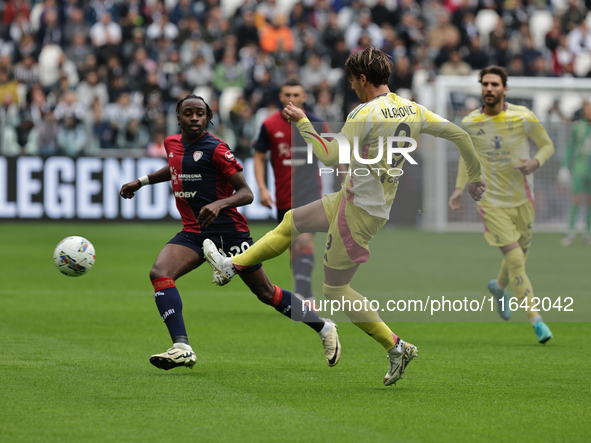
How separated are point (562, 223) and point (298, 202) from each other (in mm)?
4456

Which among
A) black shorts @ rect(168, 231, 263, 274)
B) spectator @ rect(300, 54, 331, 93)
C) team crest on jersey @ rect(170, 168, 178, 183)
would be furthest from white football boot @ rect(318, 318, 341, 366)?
spectator @ rect(300, 54, 331, 93)

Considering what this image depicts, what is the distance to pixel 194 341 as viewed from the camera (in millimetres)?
8484

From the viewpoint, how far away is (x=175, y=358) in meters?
6.69

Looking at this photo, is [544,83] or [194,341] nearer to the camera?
[194,341]

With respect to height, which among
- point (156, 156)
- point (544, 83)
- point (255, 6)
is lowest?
point (156, 156)

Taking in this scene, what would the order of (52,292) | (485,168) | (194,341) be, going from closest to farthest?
(194,341) < (485,168) < (52,292)

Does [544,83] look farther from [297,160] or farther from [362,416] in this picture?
[362,416]

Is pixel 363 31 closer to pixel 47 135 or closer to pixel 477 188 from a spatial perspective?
pixel 47 135

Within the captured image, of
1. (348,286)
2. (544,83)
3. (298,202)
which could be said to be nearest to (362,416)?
(348,286)

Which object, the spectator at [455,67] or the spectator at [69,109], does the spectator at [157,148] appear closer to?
the spectator at [69,109]

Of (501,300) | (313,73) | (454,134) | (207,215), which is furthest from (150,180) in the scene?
(313,73)

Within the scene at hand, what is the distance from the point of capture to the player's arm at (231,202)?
6.71 m

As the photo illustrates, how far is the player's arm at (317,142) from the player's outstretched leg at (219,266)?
1.03 m

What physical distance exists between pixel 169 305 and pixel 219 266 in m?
0.63
